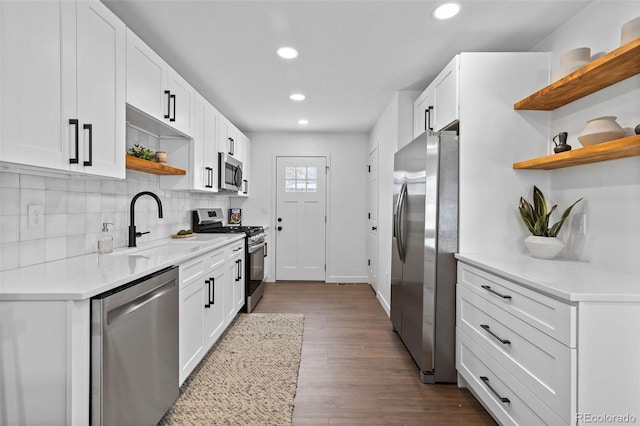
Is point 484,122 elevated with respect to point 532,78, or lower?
lower

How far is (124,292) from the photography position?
1417 millimetres

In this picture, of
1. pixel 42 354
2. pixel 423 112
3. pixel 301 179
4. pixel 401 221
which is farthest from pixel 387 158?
pixel 42 354

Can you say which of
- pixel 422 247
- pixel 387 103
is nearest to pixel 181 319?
pixel 422 247

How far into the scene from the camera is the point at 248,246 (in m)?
3.93

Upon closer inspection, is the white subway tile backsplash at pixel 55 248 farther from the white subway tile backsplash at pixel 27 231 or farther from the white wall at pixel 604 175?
the white wall at pixel 604 175

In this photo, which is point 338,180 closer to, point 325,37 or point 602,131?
point 325,37

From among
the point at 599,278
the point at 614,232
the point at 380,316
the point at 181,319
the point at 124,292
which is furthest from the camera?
the point at 380,316

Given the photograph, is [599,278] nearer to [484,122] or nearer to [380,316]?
[484,122]

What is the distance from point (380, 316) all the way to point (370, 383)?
1507 mm

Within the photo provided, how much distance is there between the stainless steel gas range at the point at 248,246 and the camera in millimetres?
3898

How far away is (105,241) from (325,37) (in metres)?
2.08

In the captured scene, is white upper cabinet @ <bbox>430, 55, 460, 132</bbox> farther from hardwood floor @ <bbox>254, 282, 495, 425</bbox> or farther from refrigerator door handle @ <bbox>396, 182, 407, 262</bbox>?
hardwood floor @ <bbox>254, 282, 495, 425</bbox>

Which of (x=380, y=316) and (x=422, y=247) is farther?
(x=380, y=316)

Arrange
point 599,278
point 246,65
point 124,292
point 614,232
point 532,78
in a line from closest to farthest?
point 124,292 < point 599,278 < point 614,232 < point 532,78 < point 246,65
